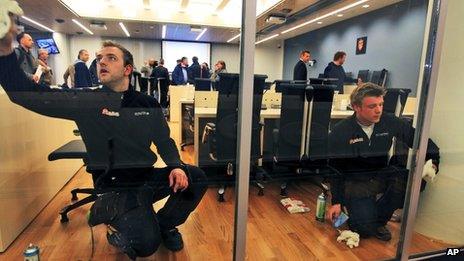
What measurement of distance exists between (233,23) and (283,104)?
113cm

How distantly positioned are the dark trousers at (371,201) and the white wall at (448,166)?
0.66 feet

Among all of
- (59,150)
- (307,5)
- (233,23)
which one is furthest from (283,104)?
(59,150)

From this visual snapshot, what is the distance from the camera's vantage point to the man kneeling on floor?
2.11m

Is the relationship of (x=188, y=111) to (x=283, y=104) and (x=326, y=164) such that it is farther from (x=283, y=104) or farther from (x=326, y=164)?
(x=326, y=164)

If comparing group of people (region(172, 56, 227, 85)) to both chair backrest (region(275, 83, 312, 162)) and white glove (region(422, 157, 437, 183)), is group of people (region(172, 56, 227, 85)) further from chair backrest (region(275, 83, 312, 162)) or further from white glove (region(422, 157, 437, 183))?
white glove (region(422, 157, 437, 183))

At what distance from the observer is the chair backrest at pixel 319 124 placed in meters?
2.42

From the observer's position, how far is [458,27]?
6.00 feet

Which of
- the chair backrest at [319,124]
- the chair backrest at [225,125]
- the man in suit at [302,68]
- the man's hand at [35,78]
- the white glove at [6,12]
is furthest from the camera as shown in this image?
the man in suit at [302,68]

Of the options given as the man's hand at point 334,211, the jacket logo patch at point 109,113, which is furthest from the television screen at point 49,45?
the man's hand at point 334,211

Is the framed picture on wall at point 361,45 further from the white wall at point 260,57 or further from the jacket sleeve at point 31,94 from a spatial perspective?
the jacket sleeve at point 31,94

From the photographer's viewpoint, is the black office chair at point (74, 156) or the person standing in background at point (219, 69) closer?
the black office chair at point (74, 156)

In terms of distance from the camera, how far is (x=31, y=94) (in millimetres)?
1504

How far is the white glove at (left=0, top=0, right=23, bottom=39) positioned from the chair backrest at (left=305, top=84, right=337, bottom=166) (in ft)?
6.58

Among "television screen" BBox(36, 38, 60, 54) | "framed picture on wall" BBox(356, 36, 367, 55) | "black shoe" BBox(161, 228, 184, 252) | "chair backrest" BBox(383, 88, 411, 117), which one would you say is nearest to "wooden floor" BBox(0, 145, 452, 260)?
"black shoe" BBox(161, 228, 184, 252)
